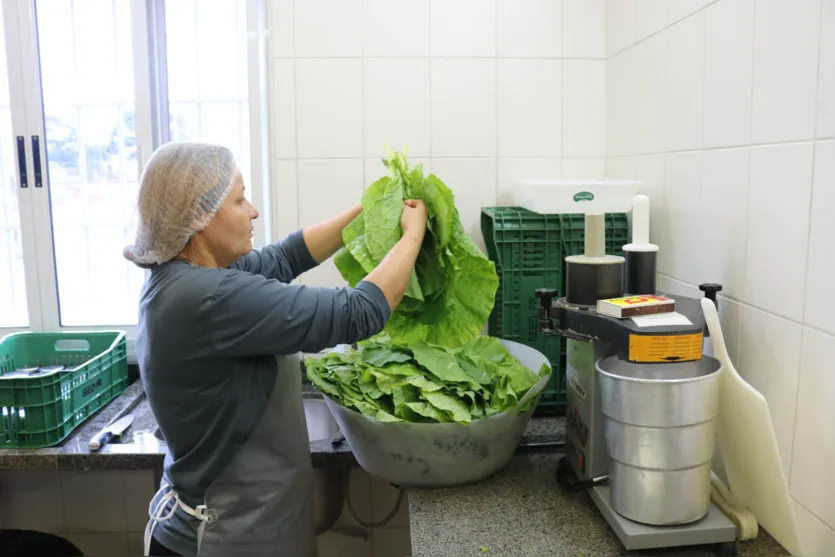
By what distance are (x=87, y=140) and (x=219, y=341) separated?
1.41 m

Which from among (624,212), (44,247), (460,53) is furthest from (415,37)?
(44,247)

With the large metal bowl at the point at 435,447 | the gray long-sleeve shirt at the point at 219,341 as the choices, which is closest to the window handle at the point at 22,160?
the gray long-sleeve shirt at the point at 219,341

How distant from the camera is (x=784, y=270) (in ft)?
4.05

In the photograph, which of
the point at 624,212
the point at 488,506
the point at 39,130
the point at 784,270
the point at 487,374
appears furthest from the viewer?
the point at 39,130

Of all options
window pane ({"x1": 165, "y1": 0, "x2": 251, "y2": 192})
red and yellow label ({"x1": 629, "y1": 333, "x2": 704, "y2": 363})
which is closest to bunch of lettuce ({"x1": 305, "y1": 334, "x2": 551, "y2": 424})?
red and yellow label ({"x1": 629, "y1": 333, "x2": 704, "y2": 363})

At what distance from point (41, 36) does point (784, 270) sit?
2322 millimetres

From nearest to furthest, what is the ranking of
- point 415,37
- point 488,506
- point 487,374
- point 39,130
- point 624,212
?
1. point 488,506
2. point 487,374
3. point 624,212
4. point 415,37
5. point 39,130

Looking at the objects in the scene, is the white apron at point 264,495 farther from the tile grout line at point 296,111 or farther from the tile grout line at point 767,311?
the tile grout line at point 767,311

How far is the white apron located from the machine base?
0.71 m

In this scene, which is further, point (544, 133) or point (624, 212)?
point (544, 133)

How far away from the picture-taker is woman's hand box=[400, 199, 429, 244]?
145cm

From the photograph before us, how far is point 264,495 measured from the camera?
1495 millimetres

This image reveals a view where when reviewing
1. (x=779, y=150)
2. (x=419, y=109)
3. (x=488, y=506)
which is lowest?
(x=488, y=506)

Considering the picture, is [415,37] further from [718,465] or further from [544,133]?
[718,465]
